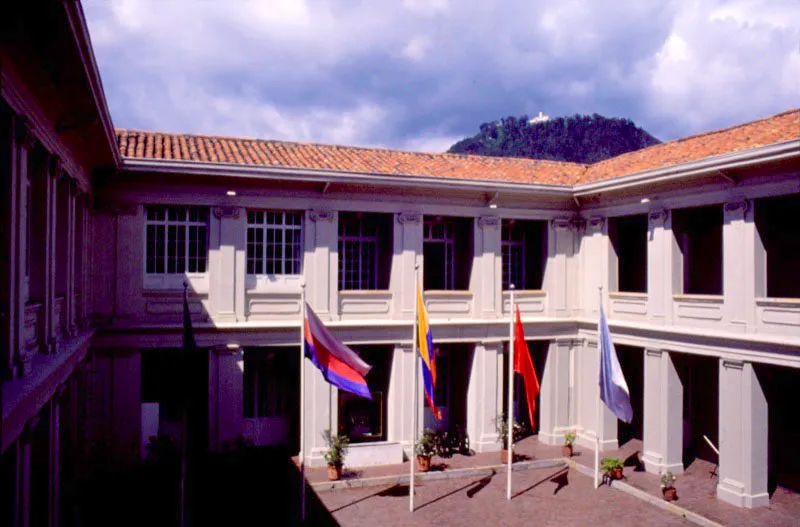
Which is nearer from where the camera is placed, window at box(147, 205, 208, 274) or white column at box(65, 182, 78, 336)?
white column at box(65, 182, 78, 336)

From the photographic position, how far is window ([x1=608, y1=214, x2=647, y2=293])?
18.4 meters

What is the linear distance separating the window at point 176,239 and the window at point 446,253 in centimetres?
577

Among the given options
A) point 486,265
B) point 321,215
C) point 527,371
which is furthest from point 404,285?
point 527,371

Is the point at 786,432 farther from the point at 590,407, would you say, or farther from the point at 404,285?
the point at 404,285

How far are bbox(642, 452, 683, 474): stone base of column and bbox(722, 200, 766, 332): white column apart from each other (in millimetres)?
3779

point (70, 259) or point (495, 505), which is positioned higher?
point (70, 259)

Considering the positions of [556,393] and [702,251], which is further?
[556,393]

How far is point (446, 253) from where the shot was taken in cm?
1792

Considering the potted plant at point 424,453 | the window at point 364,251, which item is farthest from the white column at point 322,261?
the potted plant at point 424,453

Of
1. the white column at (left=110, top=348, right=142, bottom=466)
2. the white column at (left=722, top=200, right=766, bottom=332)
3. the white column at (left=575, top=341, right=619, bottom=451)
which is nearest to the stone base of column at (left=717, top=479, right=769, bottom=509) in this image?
the white column at (left=722, top=200, right=766, bottom=332)

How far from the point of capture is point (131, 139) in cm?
1647

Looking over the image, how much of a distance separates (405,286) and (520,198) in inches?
157

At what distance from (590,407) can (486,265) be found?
4.79 m

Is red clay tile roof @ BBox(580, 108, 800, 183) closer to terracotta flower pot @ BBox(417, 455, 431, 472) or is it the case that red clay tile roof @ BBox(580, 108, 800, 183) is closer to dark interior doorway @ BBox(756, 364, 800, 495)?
dark interior doorway @ BBox(756, 364, 800, 495)
